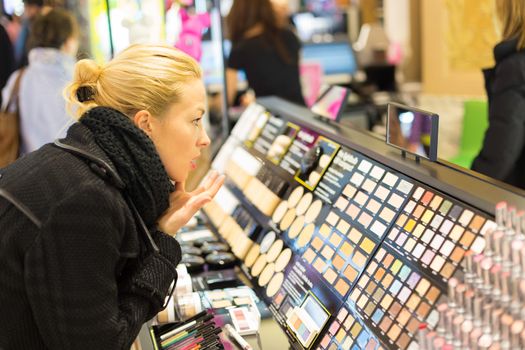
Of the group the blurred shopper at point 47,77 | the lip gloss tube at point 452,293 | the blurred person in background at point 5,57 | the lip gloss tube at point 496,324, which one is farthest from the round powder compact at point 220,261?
the blurred person in background at point 5,57

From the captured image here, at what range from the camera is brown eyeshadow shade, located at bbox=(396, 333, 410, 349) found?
1.42 m

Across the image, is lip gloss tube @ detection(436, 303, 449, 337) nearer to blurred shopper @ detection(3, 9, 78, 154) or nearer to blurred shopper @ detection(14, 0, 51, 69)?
blurred shopper @ detection(3, 9, 78, 154)

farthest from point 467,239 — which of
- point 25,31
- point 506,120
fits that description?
point 25,31

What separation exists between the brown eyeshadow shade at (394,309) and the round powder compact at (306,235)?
0.49 metres

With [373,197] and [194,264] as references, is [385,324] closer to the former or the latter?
[373,197]

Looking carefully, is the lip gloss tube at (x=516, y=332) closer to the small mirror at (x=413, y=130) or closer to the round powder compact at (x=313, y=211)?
the small mirror at (x=413, y=130)

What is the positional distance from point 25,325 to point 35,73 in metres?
2.65

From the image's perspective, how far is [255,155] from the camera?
8.66 ft

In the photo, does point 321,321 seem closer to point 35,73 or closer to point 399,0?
point 35,73

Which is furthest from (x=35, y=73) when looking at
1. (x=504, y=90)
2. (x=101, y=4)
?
(x=504, y=90)

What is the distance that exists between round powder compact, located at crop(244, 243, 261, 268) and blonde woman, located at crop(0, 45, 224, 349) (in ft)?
1.72

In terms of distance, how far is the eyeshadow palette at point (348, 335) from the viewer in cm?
153

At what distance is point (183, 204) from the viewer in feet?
5.87

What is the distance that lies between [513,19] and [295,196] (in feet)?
3.74
